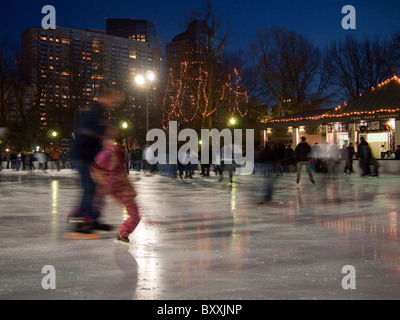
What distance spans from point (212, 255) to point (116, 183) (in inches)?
55.4

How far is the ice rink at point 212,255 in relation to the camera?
3.55 m

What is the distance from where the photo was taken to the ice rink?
3551 millimetres

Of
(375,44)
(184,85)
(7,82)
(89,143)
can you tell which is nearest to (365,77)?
(375,44)

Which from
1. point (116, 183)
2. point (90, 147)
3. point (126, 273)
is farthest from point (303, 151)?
point (126, 273)

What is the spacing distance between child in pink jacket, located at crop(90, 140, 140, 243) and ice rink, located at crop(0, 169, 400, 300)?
0.25 m

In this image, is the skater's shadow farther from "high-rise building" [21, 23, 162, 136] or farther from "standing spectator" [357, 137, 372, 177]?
"high-rise building" [21, 23, 162, 136]

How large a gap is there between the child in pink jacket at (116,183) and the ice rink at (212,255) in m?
0.25

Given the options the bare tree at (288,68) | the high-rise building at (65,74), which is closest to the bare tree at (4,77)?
the high-rise building at (65,74)

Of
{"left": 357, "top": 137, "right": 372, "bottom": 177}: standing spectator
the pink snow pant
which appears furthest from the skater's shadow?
{"left": 357, "top": 137, "right": 372, "bottom": 177}: standing spectator

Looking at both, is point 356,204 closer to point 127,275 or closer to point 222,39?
point 127,275

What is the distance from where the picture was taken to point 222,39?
33906 millimetres

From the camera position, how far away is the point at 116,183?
5.34 metres

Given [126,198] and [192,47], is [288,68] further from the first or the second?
[126,198]

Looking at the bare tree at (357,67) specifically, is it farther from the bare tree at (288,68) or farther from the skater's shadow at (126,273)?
the skater's shadow at (126,273)
